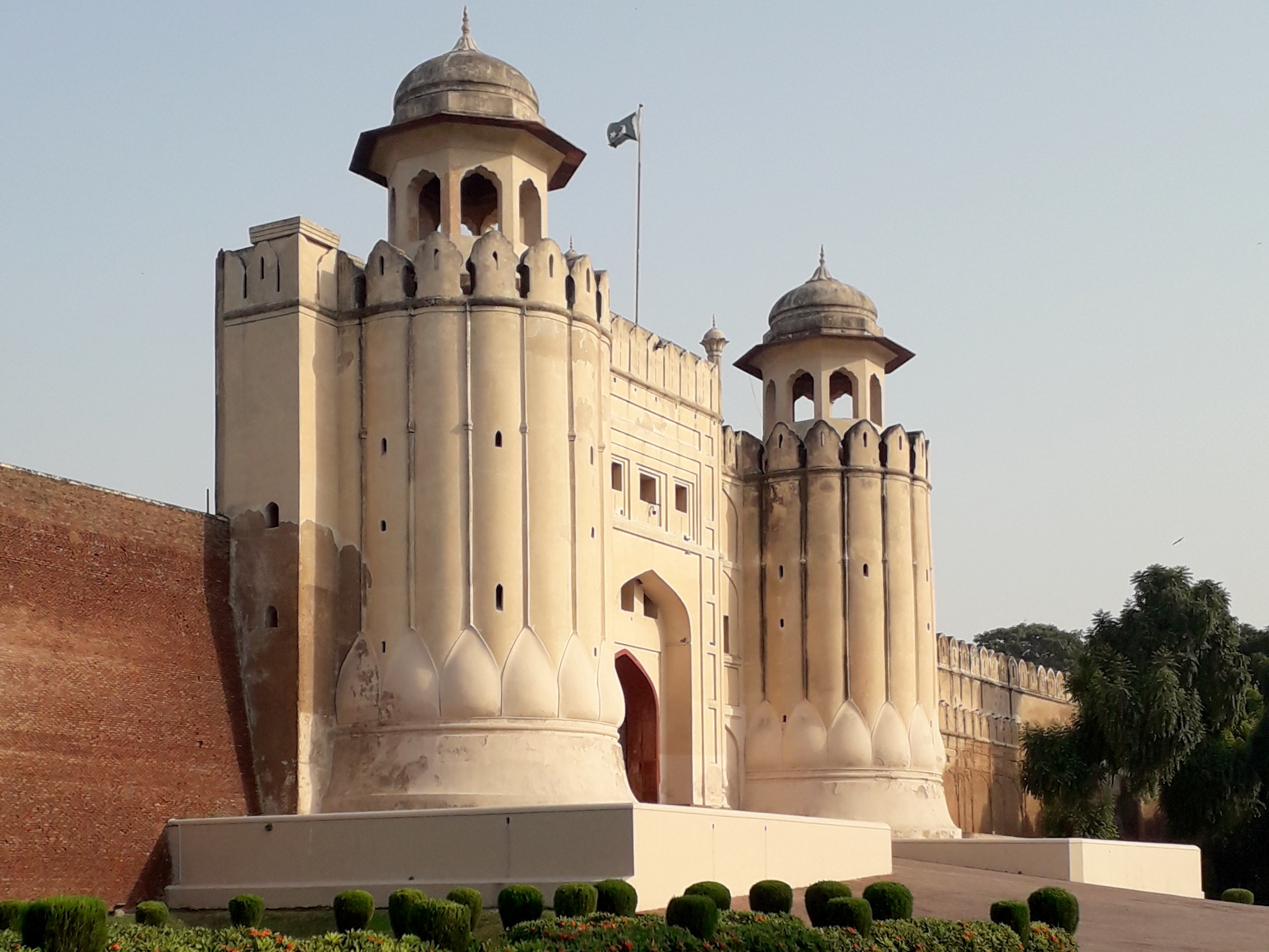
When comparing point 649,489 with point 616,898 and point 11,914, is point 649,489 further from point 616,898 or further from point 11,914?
point 11,914

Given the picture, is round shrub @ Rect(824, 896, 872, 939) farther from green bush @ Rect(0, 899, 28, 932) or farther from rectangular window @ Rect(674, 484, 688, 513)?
rectangular window @ Rect(674, 484, 688, 513)

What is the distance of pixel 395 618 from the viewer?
25.5 meters

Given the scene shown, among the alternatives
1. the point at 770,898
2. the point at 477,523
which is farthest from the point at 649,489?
the point at 770,898

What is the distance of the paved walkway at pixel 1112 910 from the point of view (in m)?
22.9

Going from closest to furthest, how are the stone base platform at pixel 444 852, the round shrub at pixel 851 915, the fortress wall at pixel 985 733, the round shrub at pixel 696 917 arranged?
1. the round shrub at pixel 696 917
2. the round shrub at pixel 851 915
3. the stone base platform at pixel 444 852
4. the fortress wall at pixel 985 733

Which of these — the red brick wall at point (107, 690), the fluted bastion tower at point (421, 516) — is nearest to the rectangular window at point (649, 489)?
the fluted bastion tower at point (421, 516)

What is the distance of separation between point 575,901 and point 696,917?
194cm

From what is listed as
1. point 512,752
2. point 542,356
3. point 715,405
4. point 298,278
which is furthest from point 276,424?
point 715,405

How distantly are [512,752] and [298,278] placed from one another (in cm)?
718

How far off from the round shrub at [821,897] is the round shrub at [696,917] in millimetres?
2424

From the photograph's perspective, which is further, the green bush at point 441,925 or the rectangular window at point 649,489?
the rectangular window at point 649,489

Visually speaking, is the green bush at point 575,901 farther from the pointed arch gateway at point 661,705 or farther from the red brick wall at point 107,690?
the pointed arch gateway at point 661,705

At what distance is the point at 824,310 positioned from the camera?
36.7m

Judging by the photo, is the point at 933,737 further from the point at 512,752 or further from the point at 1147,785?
the point at 512,752
